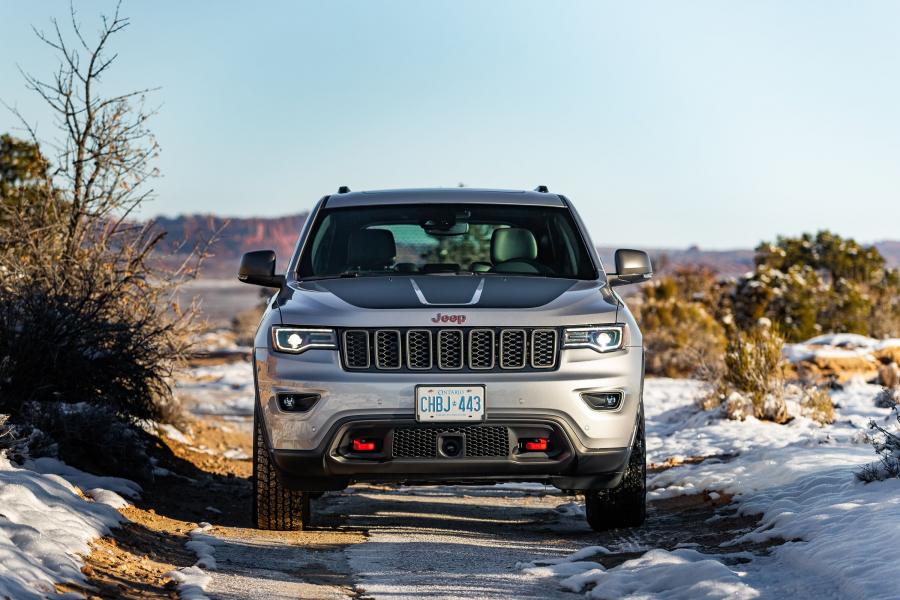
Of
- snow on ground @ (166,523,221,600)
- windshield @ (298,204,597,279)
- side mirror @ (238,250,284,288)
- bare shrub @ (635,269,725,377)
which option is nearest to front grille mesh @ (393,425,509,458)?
snow on ground @ (166,523,221,600)

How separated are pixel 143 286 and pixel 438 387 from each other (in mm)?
6416

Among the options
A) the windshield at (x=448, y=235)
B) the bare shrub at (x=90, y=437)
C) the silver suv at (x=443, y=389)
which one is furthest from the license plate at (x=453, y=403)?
the bare shrub at (x=90, y=437)

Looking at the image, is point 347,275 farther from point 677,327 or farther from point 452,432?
point 677,327

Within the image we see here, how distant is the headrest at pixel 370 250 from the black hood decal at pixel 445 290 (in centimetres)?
57

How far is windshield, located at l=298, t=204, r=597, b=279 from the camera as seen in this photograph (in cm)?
773

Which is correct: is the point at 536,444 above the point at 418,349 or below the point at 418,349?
below

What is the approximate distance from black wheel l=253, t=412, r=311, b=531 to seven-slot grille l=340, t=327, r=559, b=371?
2.64ft

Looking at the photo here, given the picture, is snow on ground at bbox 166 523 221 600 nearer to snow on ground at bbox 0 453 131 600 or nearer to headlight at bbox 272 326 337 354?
snow on ground at bbox 0 453 131 600

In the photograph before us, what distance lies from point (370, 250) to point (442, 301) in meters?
1.35

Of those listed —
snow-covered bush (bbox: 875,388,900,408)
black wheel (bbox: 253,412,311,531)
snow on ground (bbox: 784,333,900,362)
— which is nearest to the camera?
black wheel (bbox: 253,412,311,531)

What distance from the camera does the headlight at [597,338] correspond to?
6516 millimetres

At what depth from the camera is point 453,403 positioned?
6.31 m

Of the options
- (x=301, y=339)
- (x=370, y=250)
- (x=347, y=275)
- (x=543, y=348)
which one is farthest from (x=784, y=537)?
(x=370, y=250)

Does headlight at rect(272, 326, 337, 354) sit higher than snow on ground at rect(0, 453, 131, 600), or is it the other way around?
headlight at rect(272, 326, 337, 354)
